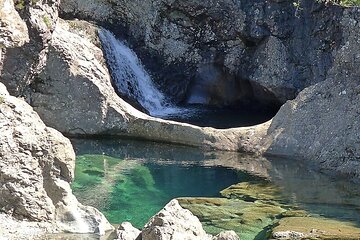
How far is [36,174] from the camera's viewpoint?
1029 cm

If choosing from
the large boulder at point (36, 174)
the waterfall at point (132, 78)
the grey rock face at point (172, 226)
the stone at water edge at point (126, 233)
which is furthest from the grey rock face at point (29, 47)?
the grey rock face at point (172, 226)

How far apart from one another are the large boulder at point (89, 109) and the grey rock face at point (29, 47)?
9.33ft

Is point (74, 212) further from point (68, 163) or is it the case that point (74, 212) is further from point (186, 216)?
point (186, 216)

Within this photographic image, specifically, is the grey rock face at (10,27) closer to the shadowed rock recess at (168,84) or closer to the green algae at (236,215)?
the shadowed rock recess at (168,84)

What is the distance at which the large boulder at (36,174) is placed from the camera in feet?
32.9

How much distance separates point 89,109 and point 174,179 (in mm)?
4674

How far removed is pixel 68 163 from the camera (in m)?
10.7

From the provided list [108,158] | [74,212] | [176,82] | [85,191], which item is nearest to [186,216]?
[74,212]

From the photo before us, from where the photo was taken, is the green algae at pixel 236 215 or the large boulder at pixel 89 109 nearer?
the green algae at pixel 236 215

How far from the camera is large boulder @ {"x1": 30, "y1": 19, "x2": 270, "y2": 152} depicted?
18.9 meters

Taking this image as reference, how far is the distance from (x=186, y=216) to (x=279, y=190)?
6.21 m

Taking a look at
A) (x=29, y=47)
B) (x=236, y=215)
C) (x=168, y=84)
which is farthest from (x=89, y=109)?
(x=236, y=215)

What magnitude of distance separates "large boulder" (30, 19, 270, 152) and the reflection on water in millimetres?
424

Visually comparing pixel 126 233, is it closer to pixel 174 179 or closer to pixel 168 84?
pixel 174 179
